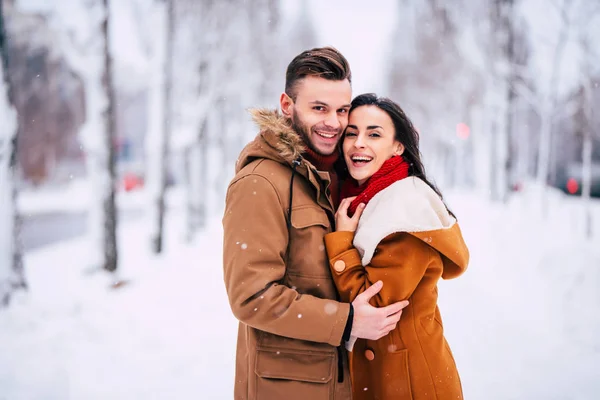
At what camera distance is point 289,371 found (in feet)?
6.38

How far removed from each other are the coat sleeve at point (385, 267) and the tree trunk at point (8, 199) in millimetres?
5674

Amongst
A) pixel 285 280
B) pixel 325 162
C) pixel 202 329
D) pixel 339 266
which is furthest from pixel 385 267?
pixel 202 329

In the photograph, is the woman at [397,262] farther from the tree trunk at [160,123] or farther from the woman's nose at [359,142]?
the tree trunk at [160,123]

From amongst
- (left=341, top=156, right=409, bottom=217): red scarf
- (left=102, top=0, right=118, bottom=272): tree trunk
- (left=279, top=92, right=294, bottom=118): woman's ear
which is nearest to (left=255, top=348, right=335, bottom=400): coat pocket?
(left=341, top=156, right=409, bottom=217): red scarf

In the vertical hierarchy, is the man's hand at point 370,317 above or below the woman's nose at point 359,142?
below

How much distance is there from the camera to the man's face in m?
2.27

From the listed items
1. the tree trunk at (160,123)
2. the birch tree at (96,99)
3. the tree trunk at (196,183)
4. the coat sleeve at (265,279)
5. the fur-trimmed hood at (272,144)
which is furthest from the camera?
the tree trunk at (196,183)

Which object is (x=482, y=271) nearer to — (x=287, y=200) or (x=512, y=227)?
(x=512, y=227)

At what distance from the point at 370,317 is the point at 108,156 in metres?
6.73

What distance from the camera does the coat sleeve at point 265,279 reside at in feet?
5.97

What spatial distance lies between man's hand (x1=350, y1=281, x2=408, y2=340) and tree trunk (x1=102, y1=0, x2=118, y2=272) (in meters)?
6.63

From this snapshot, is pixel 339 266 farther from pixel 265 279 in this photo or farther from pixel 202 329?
pixel 202 329

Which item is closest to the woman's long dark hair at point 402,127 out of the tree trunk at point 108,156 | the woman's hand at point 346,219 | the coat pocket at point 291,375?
the woman's hand at point 346,219

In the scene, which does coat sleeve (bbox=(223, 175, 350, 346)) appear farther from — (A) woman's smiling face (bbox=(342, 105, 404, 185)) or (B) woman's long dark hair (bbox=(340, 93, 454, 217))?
(B) woman's long dark hair (bbox=(340, 93, 454, 217))
